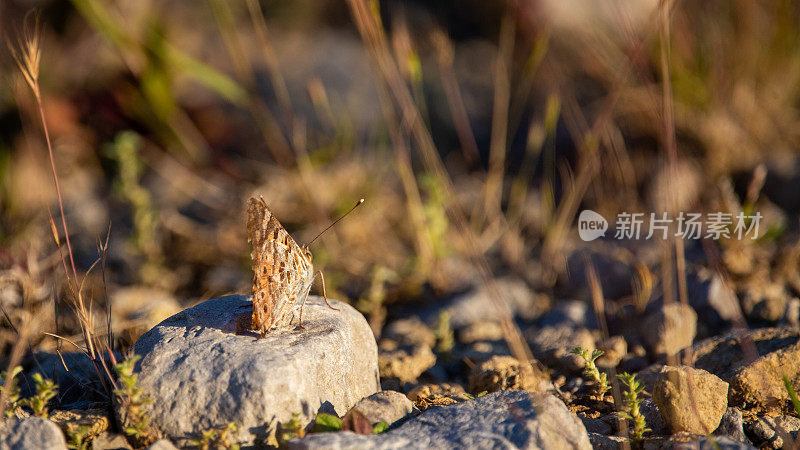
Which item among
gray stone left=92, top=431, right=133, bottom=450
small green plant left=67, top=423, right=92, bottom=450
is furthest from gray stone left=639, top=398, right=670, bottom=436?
small green plant left=67, top=423, right=92, bottom=450

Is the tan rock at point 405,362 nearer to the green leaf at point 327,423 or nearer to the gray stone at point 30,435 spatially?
the green leaf at point 327,423

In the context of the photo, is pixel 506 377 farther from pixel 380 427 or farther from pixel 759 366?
pixel 759 366

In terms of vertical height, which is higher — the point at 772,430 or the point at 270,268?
the point at 270,268

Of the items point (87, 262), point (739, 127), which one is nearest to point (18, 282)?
point (87, 262)

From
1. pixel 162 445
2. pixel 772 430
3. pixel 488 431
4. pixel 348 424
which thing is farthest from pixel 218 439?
pixel 772 430

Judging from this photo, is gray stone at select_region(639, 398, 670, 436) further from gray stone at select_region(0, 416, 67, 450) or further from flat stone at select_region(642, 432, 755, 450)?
Result: gray stone at select_region(0, 416, 67, 450)
